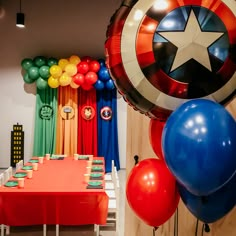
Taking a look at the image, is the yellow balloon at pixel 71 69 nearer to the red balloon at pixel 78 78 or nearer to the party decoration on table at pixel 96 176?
the red balloon at pixel 78 78

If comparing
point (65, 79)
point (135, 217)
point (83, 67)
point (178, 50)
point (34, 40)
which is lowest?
point (135, 217)

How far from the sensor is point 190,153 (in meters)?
0.82

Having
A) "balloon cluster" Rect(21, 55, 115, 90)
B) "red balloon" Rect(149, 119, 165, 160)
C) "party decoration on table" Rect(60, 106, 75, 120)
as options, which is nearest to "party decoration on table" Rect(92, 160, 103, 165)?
"balloon cluster" Rect(21, 55, 115, 90)

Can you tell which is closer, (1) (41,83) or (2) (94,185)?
(2) (94,185)

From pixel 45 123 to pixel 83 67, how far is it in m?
1.50

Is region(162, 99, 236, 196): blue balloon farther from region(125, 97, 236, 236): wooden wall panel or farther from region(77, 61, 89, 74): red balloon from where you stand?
region(77, 61, 89, 74): red balloon

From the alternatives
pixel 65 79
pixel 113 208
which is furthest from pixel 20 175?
pixel 65 79

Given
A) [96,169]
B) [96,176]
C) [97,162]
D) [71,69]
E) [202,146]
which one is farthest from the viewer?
[71,69]

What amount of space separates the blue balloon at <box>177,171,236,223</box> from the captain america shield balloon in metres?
0.26

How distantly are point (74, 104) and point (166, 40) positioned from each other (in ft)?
20.0

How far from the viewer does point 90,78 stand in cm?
635

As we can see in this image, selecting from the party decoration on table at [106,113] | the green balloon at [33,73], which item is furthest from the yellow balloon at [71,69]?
the party decoration on table at [106,113]

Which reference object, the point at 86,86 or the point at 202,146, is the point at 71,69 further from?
the point at 202,146

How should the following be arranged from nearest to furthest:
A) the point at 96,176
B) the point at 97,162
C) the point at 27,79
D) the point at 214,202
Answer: the point at 214,202, the point at 96,176, the point at 97,162, the point at 27,79
